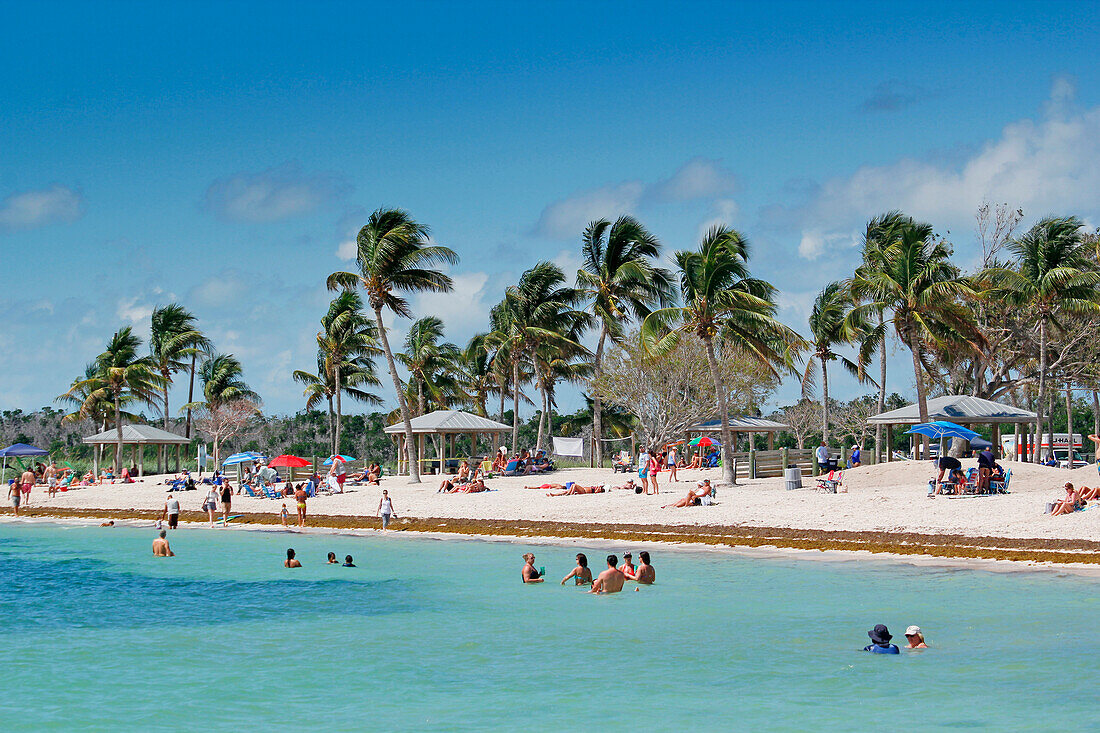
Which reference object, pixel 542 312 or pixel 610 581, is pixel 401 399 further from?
pixel 610 581

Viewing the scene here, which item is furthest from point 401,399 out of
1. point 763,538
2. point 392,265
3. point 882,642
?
point 882,642

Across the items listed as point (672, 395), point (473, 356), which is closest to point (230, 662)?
point (672, 395)

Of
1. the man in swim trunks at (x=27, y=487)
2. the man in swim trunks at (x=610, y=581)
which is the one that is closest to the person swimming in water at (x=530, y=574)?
the man in swim trunks at (x=610, y=581)

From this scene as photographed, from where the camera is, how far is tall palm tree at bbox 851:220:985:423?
3341 centimetres

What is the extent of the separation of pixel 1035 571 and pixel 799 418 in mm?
44745

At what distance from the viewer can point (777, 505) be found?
2911cm

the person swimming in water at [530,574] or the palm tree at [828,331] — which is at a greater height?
the palm tree at [828,331]

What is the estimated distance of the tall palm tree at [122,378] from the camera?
173 ft

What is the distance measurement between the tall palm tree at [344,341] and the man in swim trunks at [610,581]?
34.9 meters

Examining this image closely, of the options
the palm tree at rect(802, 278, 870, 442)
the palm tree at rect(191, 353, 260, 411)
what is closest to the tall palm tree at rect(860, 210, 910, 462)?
the palm tree at rect(802, 278, 870, 442)

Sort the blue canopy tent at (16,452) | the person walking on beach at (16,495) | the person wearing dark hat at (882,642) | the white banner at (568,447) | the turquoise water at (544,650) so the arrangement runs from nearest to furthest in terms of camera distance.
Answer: the turquoise water at (544,650) → the person wearing dark hat at (882,642) → the person walking on beach at (16,495) → the white banner at (568,447) → the blue canopy tent at (16,452)

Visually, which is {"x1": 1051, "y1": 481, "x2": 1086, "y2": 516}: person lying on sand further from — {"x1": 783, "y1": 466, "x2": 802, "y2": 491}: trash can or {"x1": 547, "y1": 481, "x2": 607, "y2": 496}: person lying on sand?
{"x1": 547, "y1": 481, "x2": 607, "y2": 496}: person lying on sand

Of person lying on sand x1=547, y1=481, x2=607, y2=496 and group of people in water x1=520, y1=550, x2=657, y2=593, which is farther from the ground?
person lying on sand x1=547, y1=481, x2=607, y2=496

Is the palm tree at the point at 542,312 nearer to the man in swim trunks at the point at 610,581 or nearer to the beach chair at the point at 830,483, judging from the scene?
the beach chair at the point at 830,483
